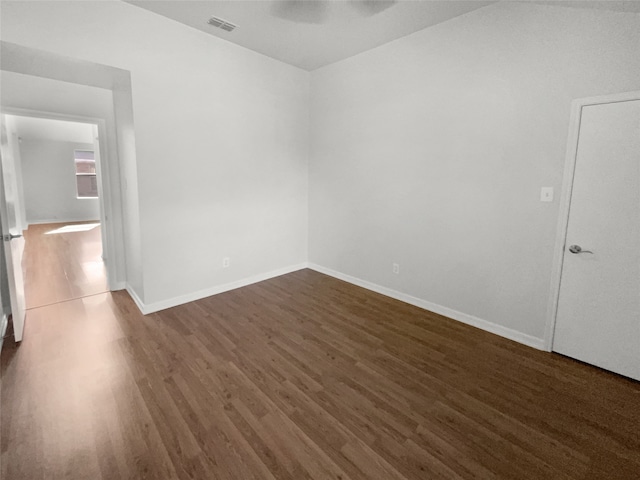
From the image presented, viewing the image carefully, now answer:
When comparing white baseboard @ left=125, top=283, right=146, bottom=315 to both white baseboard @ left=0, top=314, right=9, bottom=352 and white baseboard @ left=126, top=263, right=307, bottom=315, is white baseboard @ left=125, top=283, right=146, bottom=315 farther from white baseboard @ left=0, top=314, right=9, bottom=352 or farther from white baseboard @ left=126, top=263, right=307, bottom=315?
white baseboard @ left=0, top=314, right=9, bottom=352

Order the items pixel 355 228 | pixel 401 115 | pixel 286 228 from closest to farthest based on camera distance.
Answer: pixel 401 115 → pixel 355 228 → pixel 286 228

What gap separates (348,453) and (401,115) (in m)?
3.33

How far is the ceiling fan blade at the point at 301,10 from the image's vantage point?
276 centimetres

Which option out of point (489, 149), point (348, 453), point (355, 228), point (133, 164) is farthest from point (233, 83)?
point (348, 453)

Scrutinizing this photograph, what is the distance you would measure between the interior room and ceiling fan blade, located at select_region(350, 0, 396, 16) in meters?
0.02

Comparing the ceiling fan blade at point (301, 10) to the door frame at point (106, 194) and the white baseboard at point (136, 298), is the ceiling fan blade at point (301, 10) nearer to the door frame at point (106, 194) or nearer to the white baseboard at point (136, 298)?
the door frame at point (106, 194)

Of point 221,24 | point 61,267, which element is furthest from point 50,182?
point 221,24

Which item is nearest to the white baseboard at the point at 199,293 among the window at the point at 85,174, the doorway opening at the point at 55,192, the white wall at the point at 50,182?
the doorway opening at the point at 55,192

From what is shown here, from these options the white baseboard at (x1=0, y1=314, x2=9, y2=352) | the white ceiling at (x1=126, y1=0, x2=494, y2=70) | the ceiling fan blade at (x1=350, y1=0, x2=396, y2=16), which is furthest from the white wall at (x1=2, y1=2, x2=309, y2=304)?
the ceiling fan blade at (x1=350, y1=0, x2=396, y2=16)

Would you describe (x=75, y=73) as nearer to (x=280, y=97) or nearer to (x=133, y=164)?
(x=133, y=164)

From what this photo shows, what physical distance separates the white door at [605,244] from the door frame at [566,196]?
0.08 feet

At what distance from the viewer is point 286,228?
4.68 meters

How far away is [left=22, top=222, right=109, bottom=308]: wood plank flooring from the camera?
379cm

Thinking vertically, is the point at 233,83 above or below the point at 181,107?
above
